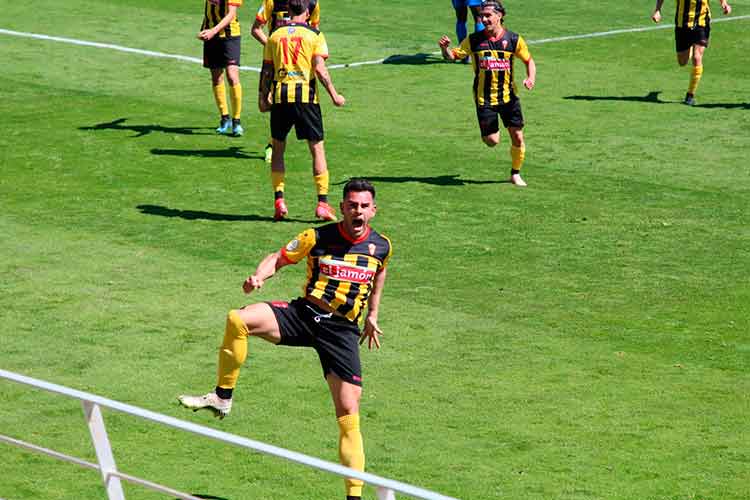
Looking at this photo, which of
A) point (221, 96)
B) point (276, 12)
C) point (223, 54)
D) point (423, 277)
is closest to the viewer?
point (423, 277)

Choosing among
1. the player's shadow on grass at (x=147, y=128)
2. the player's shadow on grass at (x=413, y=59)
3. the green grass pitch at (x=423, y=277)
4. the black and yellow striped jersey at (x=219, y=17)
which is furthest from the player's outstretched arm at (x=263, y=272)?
the player's shadow on grass at (x=413, y=59)

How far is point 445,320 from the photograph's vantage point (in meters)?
11.9

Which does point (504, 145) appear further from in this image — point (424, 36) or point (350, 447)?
point (350, 447)

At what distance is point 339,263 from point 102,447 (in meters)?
2.72

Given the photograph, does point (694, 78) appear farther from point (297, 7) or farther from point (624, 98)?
point (297, 7)

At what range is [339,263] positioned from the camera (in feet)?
28.0

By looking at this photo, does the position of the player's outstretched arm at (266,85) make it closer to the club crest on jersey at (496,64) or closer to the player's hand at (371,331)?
the club crest on jersey at (496,64)

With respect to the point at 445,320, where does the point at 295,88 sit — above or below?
above

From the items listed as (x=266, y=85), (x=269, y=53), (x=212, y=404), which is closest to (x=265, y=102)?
(x=266, y=85)

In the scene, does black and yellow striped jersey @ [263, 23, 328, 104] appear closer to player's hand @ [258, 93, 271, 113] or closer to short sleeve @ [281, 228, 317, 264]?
player's hand @ [258, 93, 271, 113]

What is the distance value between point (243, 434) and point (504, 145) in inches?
394

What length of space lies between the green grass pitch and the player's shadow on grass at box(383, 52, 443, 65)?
110 millimetres

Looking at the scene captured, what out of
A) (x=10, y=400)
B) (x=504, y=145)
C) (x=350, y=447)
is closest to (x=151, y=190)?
(x=504, y=145)

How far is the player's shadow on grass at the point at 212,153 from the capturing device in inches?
704
